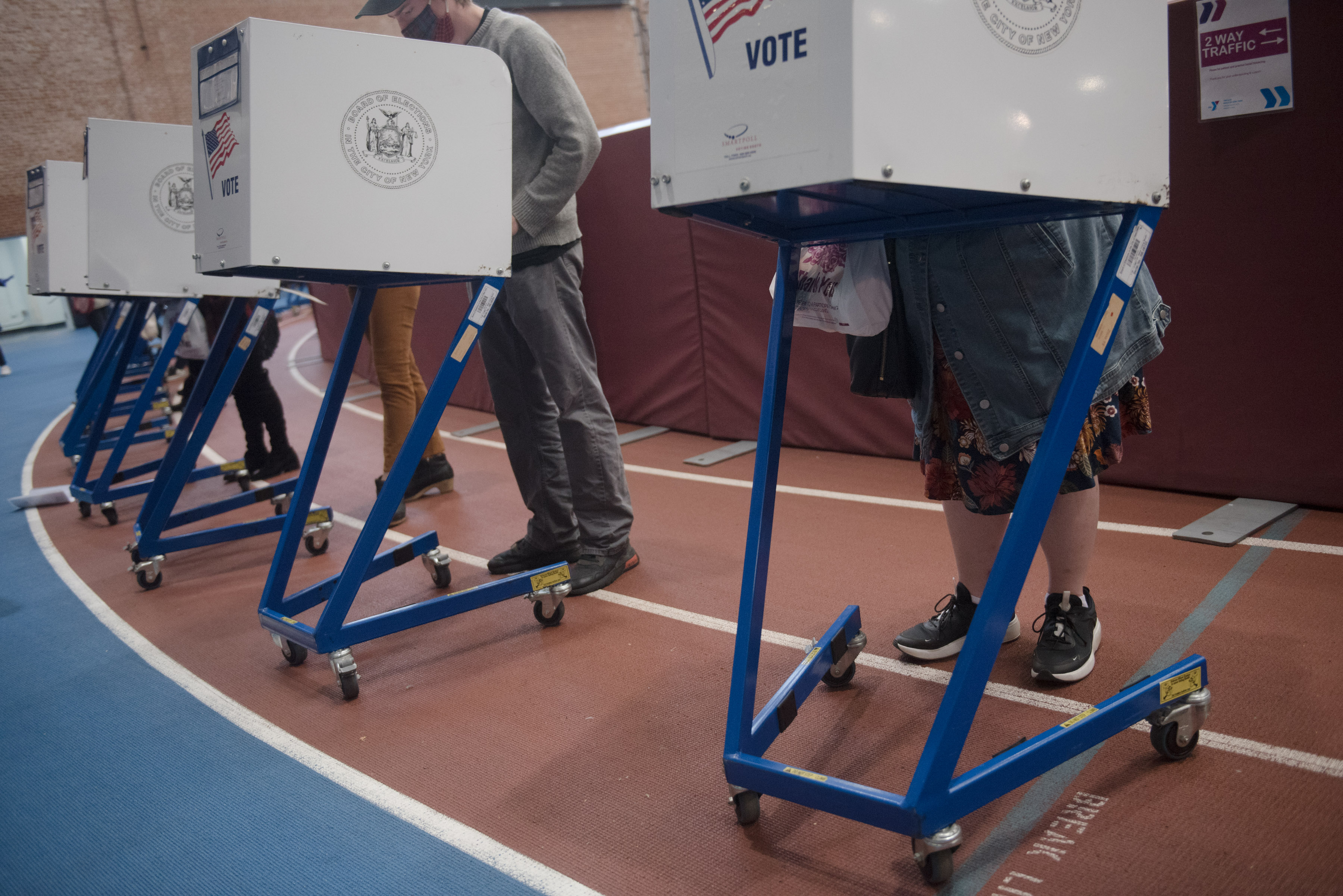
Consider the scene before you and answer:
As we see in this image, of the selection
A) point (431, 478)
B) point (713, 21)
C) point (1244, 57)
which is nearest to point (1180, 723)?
point (713, 21)

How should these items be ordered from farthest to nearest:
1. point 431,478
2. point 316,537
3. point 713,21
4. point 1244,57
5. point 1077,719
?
point 431,478 < point 316,537 < point 1244,57 < point 1077,719 < point 713,21

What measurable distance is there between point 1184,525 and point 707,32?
2.54 meters

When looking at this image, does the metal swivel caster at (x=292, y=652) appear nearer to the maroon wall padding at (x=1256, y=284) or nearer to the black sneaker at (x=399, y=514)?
the black sneaker at (x=399, y=514)

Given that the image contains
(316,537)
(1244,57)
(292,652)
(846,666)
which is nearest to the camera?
(846,666)

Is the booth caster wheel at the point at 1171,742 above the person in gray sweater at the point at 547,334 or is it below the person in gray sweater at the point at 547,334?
below

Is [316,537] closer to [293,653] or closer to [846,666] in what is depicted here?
[293,653]

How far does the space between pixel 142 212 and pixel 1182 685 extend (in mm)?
4290

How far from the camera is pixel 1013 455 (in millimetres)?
1877

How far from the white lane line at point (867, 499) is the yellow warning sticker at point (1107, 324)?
0.91 meters

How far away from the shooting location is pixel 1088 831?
1.62 metres

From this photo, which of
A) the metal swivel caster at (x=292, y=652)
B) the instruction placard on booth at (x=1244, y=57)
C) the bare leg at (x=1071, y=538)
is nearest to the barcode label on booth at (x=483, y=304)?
the metal swivel caster at (x=292, y=652)

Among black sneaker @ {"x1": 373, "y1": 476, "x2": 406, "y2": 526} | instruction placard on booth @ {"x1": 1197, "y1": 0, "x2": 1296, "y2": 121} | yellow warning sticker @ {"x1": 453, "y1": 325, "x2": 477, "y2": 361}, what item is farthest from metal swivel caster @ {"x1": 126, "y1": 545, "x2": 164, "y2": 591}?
instruction placard on booth @ {"x1": 1197, "y1": 0, "x2": 1296, "y2": 121}

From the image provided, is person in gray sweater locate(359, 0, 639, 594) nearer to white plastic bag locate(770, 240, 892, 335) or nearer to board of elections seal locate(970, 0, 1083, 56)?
white plastic bag locate(770, 240, 892, 335)

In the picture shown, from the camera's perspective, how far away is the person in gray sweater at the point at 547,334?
2.83 m
